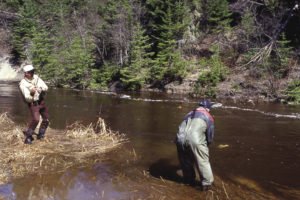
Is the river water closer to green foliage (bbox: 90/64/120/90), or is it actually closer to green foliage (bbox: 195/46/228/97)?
green foliage (bbox: 195/46/228/97)

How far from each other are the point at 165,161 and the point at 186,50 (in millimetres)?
24342

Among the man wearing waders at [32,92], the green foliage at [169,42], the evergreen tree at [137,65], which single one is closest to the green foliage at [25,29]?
the evergreen tree at [137,65]

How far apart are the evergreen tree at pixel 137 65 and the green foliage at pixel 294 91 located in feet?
36.6

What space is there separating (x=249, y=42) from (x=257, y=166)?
69.2 feet

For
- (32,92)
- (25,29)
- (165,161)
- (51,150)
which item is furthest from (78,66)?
(165,161)

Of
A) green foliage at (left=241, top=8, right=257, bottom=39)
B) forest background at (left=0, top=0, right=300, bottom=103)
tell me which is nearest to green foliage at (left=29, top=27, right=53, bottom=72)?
forest background at (left=0, top=0, right=300, bottom=103)

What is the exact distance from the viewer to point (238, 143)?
9742mm

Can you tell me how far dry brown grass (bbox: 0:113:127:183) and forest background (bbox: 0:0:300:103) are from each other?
13931mm

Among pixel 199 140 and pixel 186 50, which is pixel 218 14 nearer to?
pixel 186 50

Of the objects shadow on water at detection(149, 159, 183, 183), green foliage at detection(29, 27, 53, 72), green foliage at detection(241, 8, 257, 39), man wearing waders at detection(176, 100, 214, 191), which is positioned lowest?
shadow on water at detection(149, 159, 183, 183)

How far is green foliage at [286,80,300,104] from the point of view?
773 inches

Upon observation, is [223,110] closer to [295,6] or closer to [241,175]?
[241,175]

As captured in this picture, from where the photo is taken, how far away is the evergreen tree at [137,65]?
28.5m

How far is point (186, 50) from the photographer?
31312 mm
